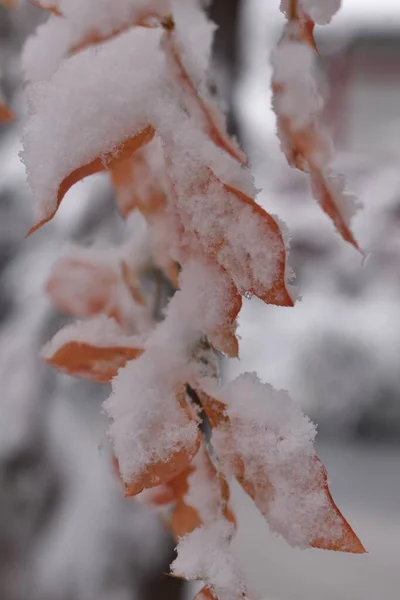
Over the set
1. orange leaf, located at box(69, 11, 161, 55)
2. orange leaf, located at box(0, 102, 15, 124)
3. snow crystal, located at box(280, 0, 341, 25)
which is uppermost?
snow crystal, located at box(280, 0, 341, 25)

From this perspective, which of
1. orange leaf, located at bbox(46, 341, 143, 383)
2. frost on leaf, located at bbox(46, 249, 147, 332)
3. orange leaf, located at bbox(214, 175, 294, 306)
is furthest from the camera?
frost on leaf, located at bbox(46, 249, 147, 332)

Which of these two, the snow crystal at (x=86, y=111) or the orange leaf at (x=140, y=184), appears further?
the orange leaf at (x=140, y=184)

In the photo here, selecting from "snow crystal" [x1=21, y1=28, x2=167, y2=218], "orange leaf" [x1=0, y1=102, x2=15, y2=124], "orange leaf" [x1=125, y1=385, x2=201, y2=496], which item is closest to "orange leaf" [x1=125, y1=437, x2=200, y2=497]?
"orange leaf" [x1=125, y1=385, x2=201, y2=496]

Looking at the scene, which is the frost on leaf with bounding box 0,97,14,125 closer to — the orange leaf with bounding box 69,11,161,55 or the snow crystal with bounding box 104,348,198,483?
the orange leaf with bounding box 69,11,161,55

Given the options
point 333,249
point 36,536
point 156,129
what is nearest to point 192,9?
point 156,129

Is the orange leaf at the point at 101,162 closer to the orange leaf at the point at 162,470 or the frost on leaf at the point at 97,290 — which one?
the orange leaf at the point at 162,470

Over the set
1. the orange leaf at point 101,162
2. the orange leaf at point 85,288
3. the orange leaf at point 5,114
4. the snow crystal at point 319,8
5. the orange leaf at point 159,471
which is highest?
the snow crystal at point 319,8

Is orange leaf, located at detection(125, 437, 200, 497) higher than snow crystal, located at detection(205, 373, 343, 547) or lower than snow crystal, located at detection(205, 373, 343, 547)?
lower

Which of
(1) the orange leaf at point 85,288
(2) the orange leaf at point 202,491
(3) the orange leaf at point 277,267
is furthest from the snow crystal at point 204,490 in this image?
(1) the orange leaf at point 85,288
